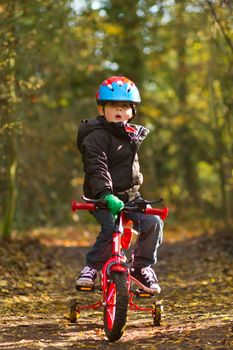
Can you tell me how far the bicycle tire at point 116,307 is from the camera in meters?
5.68

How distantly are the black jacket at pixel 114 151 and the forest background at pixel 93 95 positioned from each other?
359 cm

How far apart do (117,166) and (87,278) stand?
1.06m

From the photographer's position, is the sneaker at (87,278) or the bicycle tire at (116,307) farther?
the sneaker at (87,278)

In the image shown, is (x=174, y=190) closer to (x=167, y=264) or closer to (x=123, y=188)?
(x=167, y=264)

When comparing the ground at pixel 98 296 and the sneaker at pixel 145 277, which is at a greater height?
the sneaker at pixel 145 277

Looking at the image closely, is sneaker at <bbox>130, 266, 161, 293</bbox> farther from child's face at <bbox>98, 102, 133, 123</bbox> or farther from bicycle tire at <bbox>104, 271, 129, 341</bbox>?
child's face at <bbox>98, 102, 133, 123</bbox>

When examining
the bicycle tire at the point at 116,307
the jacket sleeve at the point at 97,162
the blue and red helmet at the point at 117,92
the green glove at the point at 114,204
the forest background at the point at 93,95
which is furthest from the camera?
the forest background at the point at 93,95

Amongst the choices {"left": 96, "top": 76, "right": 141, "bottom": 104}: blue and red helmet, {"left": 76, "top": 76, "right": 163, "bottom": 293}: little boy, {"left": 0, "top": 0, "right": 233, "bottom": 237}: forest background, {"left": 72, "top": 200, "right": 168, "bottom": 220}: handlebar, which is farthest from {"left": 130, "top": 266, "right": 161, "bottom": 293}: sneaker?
{"left": 0, "top": 0, "right": 233, "bottom": 237}: forest background

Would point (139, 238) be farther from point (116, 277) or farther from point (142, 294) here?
point (116, 277)

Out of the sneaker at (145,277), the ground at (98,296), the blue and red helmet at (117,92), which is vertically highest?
the blue and red helmet at (117,92)

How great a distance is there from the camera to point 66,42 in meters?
13.2

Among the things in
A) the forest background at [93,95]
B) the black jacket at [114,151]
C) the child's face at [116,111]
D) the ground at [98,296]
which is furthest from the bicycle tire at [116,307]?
the forest background at [93,95]

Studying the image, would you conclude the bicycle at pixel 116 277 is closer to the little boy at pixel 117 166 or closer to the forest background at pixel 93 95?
the little boy at pixel 117 166

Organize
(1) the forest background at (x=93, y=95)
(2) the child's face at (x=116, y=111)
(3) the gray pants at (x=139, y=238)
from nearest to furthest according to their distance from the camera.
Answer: (3) the gray pants at (x=139, y=238) → (2) the child's face at (x=116, y=111) → (1) the forest background at (x=93, y=95)
